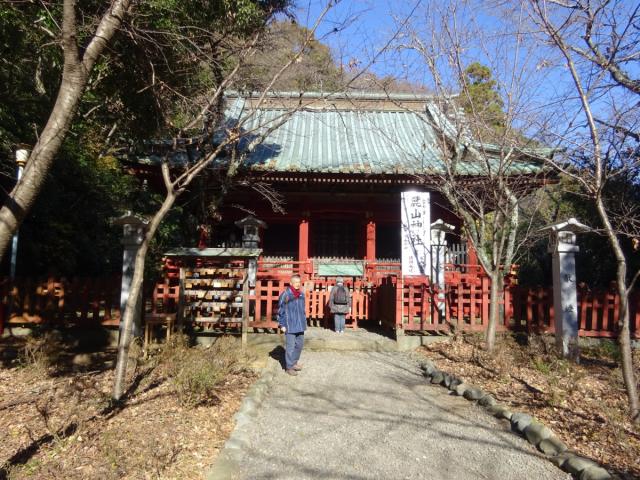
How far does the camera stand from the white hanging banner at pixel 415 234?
9789 mm

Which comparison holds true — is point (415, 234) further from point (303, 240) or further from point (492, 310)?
point (492, 310)

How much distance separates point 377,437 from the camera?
4.13 meters

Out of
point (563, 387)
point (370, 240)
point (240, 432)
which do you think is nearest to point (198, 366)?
point (240, 432)

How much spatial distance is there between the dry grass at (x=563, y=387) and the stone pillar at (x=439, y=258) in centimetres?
86

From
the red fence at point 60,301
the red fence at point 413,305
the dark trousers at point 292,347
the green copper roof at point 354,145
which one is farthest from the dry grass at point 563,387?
the red fence at point 60,301

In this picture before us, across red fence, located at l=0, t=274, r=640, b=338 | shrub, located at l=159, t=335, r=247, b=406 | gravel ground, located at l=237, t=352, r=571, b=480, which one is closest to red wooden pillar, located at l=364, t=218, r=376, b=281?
red fence, located at l=0, t=274, r=640, b=338

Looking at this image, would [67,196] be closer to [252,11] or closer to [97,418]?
[252,11]

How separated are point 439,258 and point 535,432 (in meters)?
5.55

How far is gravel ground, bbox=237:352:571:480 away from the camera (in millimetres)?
3473

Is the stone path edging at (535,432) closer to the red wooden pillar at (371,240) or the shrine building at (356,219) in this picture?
the shrine building at (356,219)

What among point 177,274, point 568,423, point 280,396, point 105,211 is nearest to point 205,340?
point 177,274

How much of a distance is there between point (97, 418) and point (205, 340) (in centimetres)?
372

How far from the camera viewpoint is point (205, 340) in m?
7.97

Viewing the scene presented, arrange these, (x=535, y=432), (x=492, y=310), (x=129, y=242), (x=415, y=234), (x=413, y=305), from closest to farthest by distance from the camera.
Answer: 1. (x=535, y=432)
2. (x=492, y=310)
3. (x=129, y=242)
4. (x=413, y=305)
5. (x=415, y=234)
